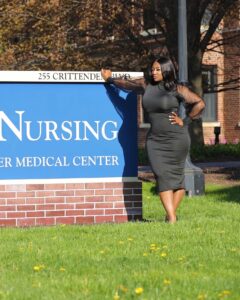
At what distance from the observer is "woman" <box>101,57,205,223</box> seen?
844 centimetres

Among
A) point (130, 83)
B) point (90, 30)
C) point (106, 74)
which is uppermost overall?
point (90, 30)

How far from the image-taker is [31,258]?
6621 millimetres

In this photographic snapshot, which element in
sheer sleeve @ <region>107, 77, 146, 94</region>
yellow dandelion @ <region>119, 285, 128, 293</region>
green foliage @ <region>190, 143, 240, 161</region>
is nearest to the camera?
yellow dandelion @ <region>119, 285, 128, 293</region>

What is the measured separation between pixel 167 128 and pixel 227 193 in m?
4.84

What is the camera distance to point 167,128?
27.8 feet

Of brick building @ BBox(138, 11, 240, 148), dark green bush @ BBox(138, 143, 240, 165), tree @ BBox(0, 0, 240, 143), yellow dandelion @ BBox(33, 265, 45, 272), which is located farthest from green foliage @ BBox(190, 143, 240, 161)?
yellow dandelion @ BBox(33, 265, 45, 272)

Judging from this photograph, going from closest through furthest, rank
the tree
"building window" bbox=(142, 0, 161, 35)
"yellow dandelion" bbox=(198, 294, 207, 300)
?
1. "yellow dandelion" bbox=(198, 294, 207, 300)
2. the tree
3. "building window" bbox=(142, 0, 161, 35)

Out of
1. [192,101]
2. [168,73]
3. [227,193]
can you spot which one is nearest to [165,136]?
[192,101]

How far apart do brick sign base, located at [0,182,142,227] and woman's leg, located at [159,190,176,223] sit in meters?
0.68

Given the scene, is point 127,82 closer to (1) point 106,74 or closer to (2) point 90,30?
(1) point 106,74

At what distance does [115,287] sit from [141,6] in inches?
564

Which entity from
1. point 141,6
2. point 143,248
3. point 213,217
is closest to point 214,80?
point 141,6

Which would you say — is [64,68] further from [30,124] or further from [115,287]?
[115,287]

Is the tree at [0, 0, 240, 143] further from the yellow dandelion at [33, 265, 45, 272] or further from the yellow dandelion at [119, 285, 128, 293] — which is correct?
the yellow dandelion at [119, 285, 128, 293]
